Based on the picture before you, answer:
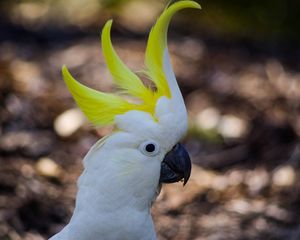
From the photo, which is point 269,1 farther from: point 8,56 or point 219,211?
point 219,211

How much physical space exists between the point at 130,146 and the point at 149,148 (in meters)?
0.07

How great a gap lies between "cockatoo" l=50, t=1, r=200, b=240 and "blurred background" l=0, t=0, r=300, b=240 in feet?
4.44

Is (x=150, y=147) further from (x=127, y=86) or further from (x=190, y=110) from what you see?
(x=190, y=110)

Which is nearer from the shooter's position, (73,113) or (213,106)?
(73,113)

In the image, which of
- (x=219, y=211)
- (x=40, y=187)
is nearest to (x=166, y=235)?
(x=219, y=211)

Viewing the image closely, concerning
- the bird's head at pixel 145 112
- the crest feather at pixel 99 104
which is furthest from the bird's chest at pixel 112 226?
the crest feather at pixel 99 104

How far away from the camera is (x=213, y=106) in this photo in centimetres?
598

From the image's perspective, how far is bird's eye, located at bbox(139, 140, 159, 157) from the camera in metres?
3.03

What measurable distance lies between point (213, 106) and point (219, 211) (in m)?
1.26

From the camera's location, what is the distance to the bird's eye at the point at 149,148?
3.03m

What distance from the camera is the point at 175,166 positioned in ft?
10.3

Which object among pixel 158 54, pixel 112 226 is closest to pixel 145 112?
pixel 158 54

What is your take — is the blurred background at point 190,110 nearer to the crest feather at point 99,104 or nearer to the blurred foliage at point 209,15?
the blurred foliage at point 209,15

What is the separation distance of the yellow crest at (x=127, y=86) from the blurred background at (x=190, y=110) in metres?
1.47
